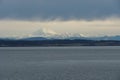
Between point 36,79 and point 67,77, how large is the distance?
147 inches

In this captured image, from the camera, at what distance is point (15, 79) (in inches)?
1748

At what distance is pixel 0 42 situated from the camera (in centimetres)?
19300

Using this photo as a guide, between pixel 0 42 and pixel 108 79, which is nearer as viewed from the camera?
pixel 108 79

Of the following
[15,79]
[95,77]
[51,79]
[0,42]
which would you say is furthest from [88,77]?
[0,42]

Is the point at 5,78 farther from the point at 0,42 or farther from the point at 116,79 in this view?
the point at 0,42

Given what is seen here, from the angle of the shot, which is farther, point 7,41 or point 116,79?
point 7,41

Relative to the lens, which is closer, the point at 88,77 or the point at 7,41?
the point at 88,77

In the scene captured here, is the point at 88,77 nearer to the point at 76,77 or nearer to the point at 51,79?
the point at 76,77

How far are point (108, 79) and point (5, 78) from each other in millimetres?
10177

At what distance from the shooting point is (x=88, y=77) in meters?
46.7

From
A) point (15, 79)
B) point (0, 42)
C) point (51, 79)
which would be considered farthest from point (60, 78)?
point (0, 42)

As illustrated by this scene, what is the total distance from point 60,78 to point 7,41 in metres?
153

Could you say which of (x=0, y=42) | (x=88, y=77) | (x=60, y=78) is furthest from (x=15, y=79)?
(x=0, y=42)

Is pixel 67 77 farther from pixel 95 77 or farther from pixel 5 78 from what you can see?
pixel 5 78
